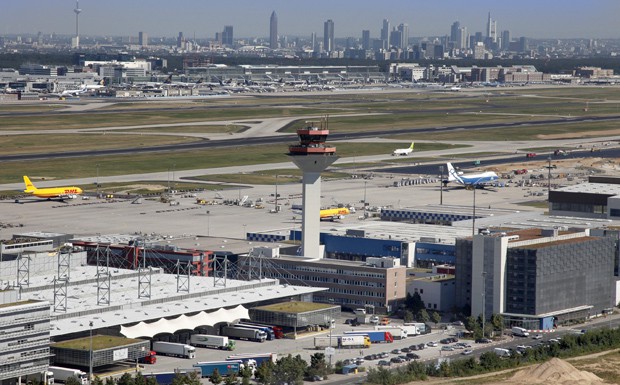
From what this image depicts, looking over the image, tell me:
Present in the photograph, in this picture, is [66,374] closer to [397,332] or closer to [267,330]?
[267,330]

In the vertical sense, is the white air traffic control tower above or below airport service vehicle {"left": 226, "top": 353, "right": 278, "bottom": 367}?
above

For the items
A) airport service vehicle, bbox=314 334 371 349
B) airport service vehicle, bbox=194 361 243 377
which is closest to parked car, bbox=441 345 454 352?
airport service vehicle, bbox=314 334 371 349

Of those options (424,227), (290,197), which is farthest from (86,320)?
(290,197)

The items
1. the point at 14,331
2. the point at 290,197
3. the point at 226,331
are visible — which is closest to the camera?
the point at 14,331

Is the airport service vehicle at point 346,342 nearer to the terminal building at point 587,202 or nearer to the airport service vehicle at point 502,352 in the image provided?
the airport service vehicle at point 502,352

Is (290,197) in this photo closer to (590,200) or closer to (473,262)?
(590,200)

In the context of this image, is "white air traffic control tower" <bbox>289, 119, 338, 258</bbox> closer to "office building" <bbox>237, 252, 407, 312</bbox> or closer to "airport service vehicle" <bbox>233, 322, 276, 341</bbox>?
"office building" <bbox>237, 252, 407, 312</bbox>

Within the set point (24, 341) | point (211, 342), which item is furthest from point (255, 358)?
point (24, 341)
